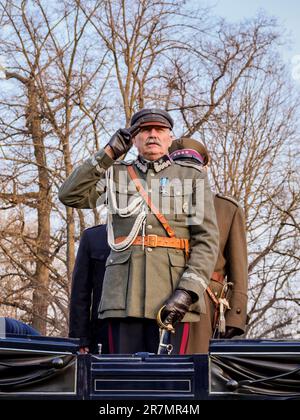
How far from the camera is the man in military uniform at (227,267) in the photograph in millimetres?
5996

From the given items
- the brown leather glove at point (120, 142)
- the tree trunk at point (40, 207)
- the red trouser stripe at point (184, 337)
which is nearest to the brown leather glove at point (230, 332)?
the red trouser stripe at point (184, 337)

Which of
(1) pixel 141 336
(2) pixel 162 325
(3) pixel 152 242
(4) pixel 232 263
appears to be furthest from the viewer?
(4) pixel 232 263

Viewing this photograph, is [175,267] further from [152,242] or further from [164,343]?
[164,343]

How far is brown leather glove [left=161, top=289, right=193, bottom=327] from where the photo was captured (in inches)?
193

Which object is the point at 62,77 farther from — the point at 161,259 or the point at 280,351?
the point at 280,351

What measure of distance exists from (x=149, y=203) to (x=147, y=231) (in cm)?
16

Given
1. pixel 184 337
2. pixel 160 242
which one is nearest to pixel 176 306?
pixel 184 337

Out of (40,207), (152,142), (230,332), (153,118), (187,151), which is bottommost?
(230,332)

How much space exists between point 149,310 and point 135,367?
0.86 metres

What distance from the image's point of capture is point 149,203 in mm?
5328

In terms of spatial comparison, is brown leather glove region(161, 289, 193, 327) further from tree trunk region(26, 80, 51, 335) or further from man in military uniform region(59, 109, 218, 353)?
tree trunk region(26, 80, 51, 335)

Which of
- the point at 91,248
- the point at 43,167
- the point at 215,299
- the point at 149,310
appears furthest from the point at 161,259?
→ the point at 43,167

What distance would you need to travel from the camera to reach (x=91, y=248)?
648cm

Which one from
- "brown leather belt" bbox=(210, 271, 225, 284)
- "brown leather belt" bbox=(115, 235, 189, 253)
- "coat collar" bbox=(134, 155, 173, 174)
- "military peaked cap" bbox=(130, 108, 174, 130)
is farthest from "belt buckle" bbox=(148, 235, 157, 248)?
"brown leather belt" bbox=(210, 271, 225, 284)
